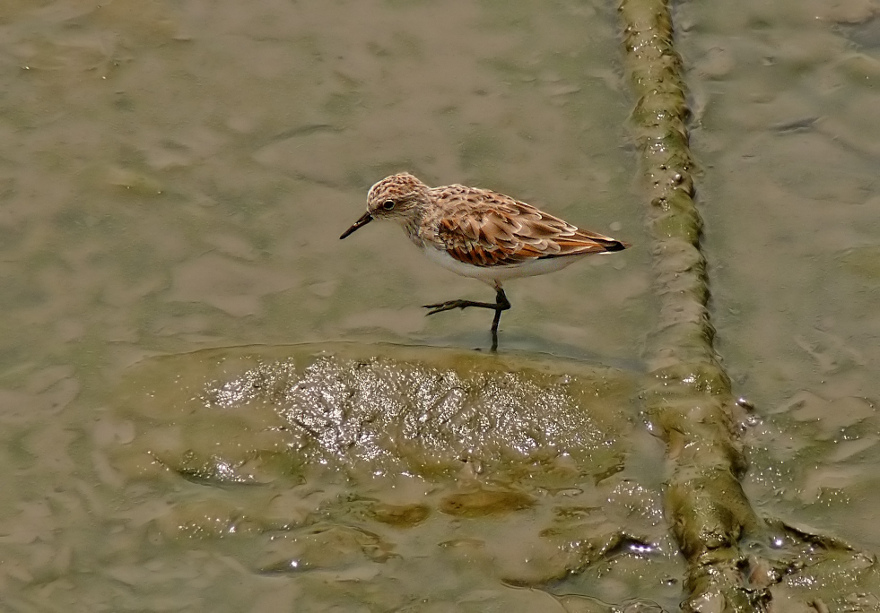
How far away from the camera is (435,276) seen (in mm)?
8227

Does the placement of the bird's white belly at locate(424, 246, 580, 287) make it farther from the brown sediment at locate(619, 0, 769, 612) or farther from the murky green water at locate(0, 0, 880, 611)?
the brown sediment at locate(619, 0, 769, 612)

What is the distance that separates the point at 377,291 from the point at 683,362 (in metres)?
2.10

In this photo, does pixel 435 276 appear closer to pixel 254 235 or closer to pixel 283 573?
pixel 254 235

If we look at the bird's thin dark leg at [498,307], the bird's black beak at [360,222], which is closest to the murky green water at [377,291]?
the bird's thin dark leg at [498,307]

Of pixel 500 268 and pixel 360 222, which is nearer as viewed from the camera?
pixel 500 268

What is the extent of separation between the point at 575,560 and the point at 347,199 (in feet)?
11.9

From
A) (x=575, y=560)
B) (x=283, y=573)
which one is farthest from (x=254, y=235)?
(x=575, y=560)

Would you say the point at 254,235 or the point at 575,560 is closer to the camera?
the point at 575,560

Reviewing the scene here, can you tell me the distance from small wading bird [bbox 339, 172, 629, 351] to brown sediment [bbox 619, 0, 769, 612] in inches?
28.9

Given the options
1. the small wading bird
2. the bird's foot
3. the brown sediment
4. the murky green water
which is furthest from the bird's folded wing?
the brown sediment

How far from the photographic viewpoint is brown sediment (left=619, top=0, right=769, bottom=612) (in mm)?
5883

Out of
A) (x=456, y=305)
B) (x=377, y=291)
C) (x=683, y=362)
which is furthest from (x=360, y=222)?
(x=683, y=362)

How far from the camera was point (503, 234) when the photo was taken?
7.32 meters

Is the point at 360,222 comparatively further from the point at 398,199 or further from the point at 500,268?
the point at 500,268
